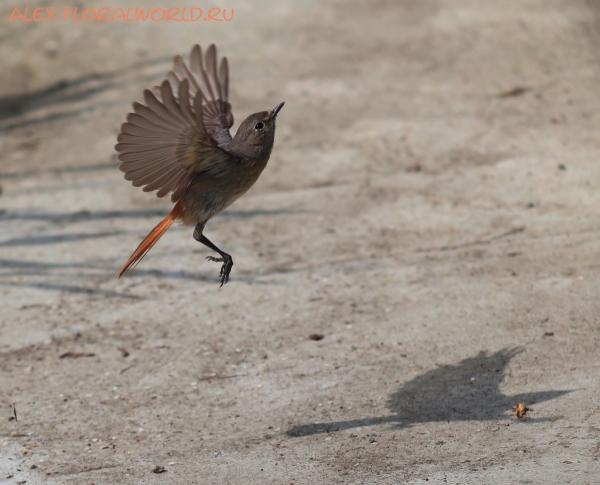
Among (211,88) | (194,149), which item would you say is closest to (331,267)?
(211,88)

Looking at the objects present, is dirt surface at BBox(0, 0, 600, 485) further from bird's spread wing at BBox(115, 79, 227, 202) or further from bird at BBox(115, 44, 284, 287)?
bird's spread wing at BBox(115, 79, 227, 202)

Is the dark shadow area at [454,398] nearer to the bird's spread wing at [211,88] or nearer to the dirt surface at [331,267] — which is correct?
the dirt surface at [331,267]

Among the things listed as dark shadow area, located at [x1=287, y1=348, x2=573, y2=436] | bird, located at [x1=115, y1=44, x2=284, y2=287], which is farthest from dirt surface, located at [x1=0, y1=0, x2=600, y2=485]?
bird, located at [x1=115, y1=44, x2=284, y2=287]

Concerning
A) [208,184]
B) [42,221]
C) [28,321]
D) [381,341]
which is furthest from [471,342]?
[42,221]

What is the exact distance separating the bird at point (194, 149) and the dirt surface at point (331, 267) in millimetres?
946

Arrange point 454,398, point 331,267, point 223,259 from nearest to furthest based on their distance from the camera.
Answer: point 454,398
point 223,259
point 331,267

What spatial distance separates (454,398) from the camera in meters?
4.49

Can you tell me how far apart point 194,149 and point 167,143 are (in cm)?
15

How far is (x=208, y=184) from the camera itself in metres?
4.51

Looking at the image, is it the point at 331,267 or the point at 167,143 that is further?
the point at 331,267

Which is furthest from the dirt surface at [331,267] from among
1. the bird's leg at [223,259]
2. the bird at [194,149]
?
the bird at [194,149]

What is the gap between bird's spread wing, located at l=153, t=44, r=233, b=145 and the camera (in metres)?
4.88

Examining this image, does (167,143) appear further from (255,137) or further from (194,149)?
(255,137)

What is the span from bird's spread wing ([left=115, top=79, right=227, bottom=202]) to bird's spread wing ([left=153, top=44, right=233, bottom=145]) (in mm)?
513
